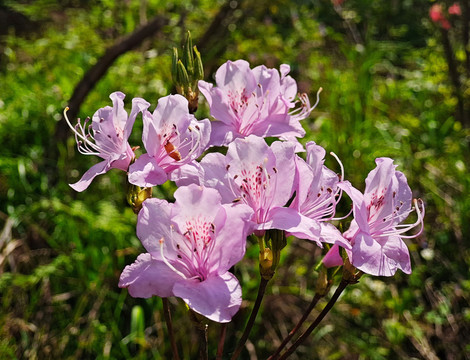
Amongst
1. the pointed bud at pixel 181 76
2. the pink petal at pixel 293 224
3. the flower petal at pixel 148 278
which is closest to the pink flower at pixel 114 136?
the pointed bud at pixel 181 76

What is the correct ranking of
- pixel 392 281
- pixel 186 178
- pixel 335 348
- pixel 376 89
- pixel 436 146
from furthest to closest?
pixel 376 89
pixel 436 146
pixel 392 281
pixel 335 348
pixel 186 178

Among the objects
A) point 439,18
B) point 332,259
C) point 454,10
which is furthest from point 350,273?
point 454,10

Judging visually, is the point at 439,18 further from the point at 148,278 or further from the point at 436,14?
the point at 148,278

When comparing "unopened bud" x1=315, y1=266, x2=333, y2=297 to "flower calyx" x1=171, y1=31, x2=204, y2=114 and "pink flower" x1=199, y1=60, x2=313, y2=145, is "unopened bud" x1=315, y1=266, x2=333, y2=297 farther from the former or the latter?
"flower calyx" x1=171, y1=31, x2=204, y2=114

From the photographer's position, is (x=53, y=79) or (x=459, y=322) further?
(x=53, y=79)

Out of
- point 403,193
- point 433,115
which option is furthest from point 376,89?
point 403,193

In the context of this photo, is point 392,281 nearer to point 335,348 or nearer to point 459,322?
point 459,322

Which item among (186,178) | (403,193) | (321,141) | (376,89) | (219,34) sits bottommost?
(376,89)
